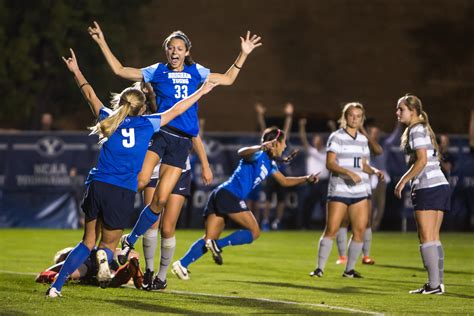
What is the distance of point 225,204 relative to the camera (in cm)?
1423

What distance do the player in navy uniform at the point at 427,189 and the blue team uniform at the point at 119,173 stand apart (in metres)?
2.80

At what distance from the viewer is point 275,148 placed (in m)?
14.2

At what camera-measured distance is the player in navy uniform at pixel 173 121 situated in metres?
11.5

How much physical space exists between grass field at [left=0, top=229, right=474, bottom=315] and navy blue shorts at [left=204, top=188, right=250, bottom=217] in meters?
0.76

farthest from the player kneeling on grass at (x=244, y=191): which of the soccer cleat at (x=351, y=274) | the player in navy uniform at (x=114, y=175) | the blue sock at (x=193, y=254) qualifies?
the player in navy uniform at (x=114, y=175)

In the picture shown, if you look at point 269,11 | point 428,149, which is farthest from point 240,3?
point 428,149

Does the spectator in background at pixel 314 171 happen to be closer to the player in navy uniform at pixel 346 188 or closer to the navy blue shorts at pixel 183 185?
the player in navy uniform at pixel 346 188

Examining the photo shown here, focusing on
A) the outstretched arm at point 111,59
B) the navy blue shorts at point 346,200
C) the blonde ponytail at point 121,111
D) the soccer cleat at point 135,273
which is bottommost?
the soccer cleat at point 135,273

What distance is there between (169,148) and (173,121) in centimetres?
27

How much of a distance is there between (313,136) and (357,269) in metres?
10.2

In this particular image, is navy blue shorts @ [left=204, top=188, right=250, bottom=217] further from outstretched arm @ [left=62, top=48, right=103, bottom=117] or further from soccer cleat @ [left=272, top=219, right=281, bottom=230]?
soccer cleat @ [left=272, top=219, right=281, bottom=230]

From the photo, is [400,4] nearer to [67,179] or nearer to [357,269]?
[67,179]

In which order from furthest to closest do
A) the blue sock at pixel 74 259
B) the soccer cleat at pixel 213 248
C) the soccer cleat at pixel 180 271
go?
1. the soccer cleat at pixel 213 248
2. the soccer cleat at pixel 180 271
3. the blue sock at pixel 74 259

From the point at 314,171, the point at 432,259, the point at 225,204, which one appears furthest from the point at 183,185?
the point at 314,171
